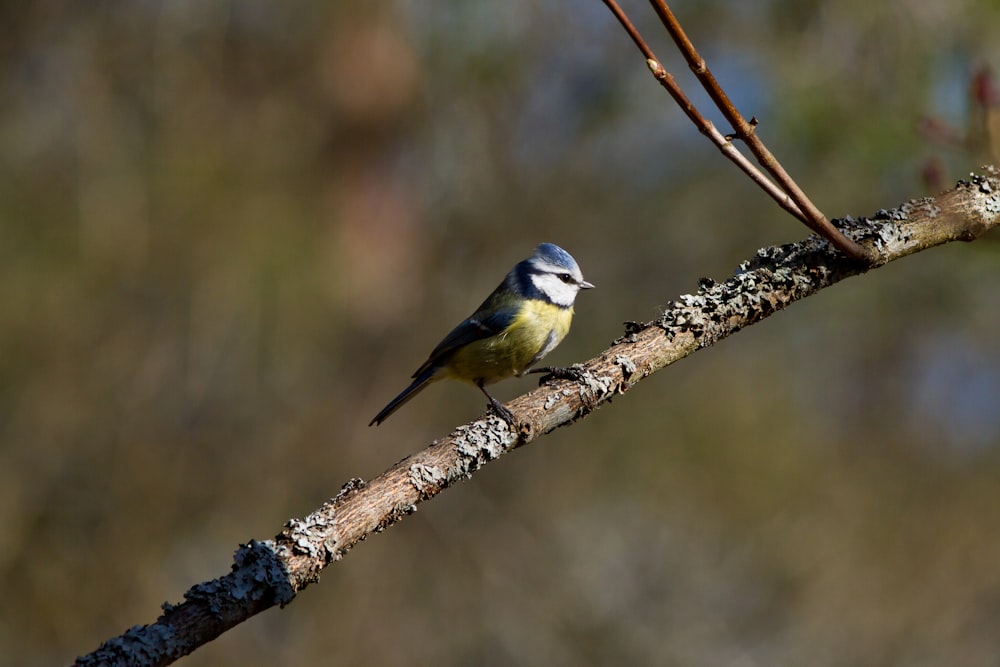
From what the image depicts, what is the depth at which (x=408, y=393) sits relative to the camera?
3453 mm

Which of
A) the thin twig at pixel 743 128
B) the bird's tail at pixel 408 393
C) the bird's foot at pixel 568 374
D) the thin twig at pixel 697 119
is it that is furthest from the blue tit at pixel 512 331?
the thin twig at pixel 697 119

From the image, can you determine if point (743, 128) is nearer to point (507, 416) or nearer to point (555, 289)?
point (507, 416)

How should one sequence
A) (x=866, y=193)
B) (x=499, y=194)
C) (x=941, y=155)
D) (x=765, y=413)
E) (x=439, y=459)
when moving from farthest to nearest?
1. (x=765, y=413)
2. (x=499, y=194)
3. (x=866, y=193)
4. (x=941, y=155)
5. (x=439, y=459)

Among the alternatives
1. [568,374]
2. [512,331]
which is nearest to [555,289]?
[512,331]

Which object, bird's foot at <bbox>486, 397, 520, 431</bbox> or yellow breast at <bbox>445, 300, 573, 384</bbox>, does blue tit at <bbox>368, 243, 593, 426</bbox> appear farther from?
bird's foot at <bbox>486, 397, 520, 431</bbox>

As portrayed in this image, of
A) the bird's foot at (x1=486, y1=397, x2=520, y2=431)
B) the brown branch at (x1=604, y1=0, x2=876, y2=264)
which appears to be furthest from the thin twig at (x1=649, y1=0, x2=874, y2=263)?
the bird's foot at (x1=486, y1=397, x2=520, y2=431)

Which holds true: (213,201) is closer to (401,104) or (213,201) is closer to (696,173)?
(401,104)

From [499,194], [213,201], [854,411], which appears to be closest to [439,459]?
[213,201]

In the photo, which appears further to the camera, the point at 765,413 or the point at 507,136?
the point at 765,413

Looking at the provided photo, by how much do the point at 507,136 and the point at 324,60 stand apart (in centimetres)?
199

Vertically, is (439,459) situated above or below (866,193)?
below

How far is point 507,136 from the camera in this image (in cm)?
826

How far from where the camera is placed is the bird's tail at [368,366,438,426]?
3.35 meters

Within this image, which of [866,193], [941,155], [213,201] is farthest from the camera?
[213,201]
